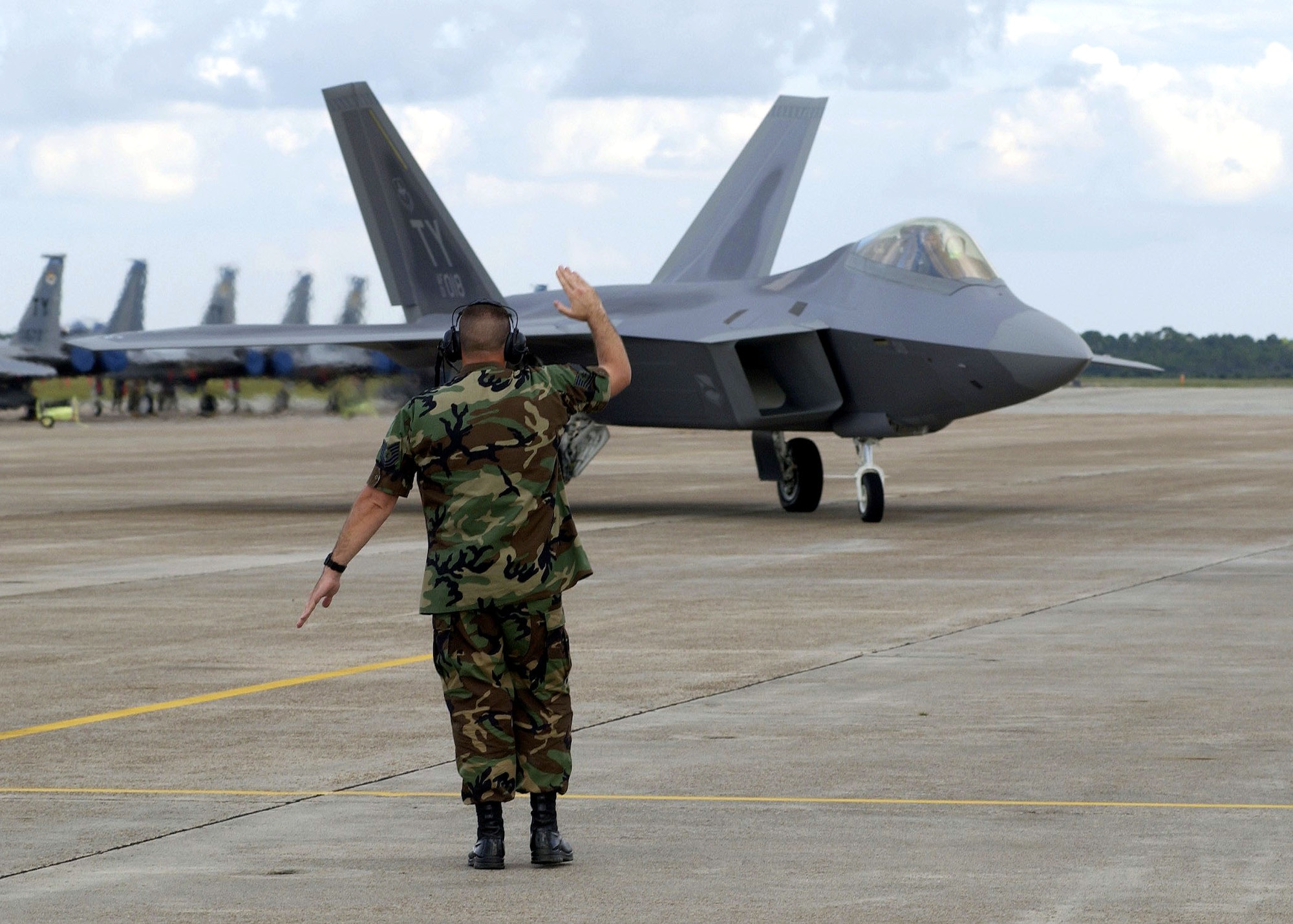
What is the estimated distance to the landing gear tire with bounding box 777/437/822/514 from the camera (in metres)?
22.7

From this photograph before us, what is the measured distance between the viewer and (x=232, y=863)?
6031mm

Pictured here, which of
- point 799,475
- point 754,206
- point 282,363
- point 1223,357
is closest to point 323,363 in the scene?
point 282,363

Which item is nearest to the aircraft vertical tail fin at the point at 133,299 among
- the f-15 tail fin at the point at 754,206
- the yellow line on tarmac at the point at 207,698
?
the f-15 tail fin at the point at 754,206

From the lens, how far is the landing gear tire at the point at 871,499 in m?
20.7

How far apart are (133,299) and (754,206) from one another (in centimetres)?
5972

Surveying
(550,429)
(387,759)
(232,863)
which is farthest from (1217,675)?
(232,863)

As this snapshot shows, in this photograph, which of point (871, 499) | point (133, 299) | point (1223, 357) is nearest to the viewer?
point (871, 499)

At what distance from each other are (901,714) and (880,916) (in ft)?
11.4

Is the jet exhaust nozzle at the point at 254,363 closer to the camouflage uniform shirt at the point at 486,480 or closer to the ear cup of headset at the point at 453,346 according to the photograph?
the ear cup of headset at the point at 453,346

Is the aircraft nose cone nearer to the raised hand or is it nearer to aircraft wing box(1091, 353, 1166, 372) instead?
aircraft wing box(1091, 353, 1166, 372)

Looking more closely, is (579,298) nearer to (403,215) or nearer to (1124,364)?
(1124,364)

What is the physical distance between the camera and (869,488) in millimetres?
20734

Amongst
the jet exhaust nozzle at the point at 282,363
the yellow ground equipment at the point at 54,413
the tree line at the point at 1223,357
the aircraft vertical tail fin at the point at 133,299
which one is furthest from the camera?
the tree line at the point at 1223,357

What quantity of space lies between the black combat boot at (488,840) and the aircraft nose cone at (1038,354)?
1397 centimetres
